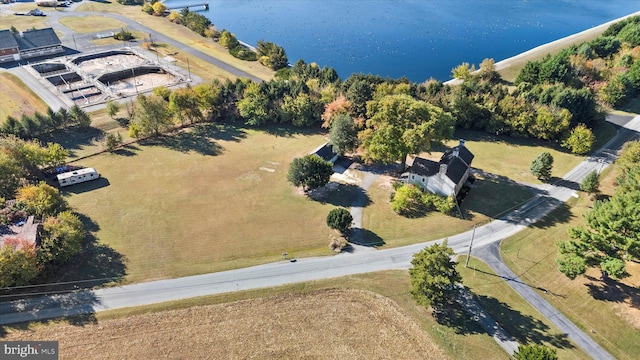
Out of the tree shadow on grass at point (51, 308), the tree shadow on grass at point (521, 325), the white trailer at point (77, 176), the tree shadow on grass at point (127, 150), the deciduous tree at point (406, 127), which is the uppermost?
the deciduous tree at point (406, 127)

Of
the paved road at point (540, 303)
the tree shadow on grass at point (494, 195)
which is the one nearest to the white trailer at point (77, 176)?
the tree shadow on grass at point (494, 195)

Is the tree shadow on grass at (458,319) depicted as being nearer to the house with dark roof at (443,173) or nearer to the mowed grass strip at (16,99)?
the house with dark roof at (443,173)

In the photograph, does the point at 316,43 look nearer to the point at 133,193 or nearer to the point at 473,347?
the point at 133,193

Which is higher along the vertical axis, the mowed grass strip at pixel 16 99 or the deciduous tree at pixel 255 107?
the deciduous tree at pixel 255 107

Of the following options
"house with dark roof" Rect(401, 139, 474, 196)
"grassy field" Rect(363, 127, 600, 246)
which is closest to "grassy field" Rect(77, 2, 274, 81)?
"grassy field" Rect(363, 127, 600, 246)

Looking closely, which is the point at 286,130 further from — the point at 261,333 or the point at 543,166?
the point at 261,333

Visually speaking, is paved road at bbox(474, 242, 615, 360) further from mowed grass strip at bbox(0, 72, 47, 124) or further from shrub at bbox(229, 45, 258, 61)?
shrub at bbox(229, 45, 258, 61)

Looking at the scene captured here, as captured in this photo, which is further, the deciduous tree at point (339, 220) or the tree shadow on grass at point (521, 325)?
the deciduous tree at point (339, 220)

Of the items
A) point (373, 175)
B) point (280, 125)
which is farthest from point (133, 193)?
point (373, 175)
